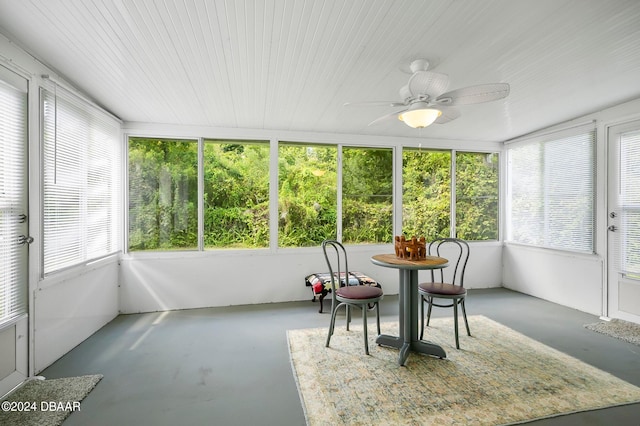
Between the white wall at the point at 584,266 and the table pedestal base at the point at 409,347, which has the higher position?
the white wall at the point at 584,266

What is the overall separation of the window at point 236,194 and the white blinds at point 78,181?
113 cm

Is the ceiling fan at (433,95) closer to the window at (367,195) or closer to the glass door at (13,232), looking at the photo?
the window at (367,195)

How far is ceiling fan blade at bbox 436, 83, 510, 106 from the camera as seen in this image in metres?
2.13

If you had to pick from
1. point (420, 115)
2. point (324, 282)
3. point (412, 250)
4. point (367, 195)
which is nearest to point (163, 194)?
point (324, 282)

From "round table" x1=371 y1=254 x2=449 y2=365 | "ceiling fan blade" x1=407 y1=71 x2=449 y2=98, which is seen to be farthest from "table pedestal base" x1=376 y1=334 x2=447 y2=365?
"ceiling fan blade" x1=407 y1=71 x2=449 y2=98

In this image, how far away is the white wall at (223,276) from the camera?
13.8ft

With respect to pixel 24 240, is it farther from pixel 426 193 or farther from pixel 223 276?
pixel 426 193

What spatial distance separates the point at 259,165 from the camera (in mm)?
4680

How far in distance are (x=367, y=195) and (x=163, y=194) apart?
3.02 meters

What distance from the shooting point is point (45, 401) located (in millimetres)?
2154

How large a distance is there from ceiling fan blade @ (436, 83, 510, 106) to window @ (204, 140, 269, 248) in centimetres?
292

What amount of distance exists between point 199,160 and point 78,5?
2.69m

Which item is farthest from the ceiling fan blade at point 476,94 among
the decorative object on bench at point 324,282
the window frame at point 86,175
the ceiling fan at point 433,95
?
the window frame at point 86,175

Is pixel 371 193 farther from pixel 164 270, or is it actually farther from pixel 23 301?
pixel 23 301
